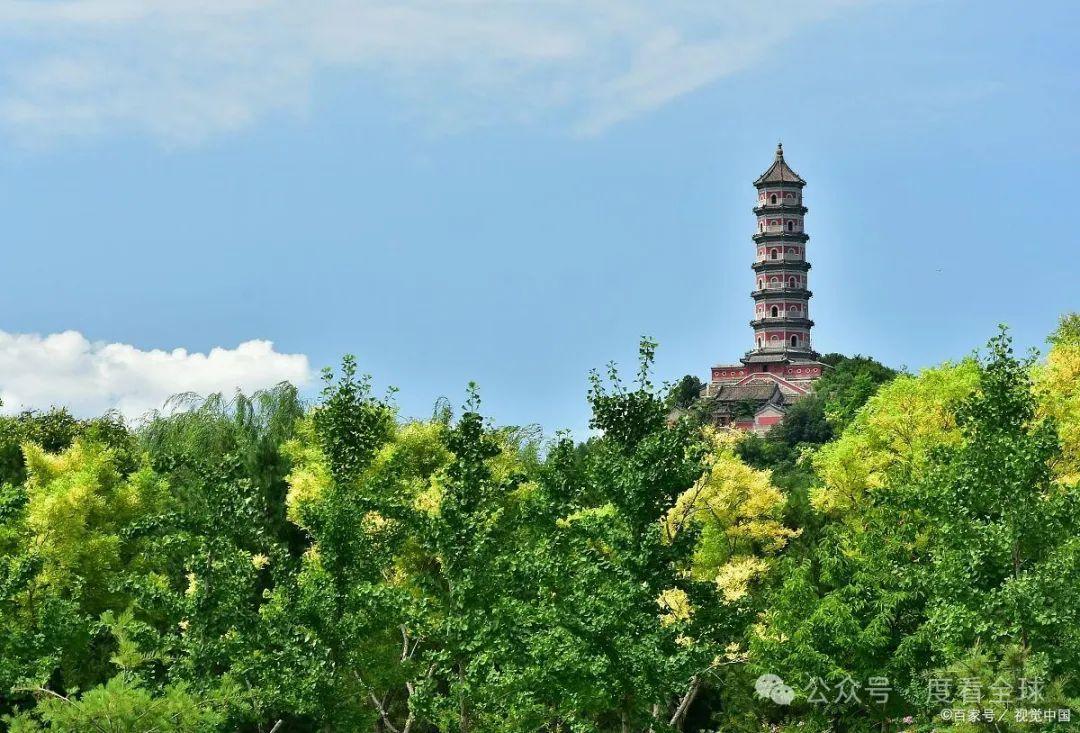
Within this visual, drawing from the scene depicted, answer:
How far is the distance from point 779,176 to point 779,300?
30.2 feet

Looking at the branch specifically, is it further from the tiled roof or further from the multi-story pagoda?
the multi-story pagoda

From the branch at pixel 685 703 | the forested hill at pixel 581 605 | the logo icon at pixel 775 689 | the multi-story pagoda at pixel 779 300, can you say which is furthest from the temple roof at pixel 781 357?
the logo icon at pixel 775 689

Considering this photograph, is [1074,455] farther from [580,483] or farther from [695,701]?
[580,483]

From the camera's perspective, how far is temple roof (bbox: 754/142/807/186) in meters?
107

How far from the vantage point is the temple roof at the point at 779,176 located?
107m

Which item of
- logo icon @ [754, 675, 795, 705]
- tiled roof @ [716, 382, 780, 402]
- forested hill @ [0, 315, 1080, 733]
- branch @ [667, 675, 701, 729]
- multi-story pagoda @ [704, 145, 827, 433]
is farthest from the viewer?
multi-story pagoda @ [704, 145, 827, 433]

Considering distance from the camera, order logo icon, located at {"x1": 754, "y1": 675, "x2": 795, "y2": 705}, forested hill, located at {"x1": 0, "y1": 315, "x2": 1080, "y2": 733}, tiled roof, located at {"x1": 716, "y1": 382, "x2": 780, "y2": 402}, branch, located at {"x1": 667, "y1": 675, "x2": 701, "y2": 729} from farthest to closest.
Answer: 1. tiled roof, located at {"x1": 716, "y1": 382, "x2": 780, "y2": 402}
2. branch, located at {"x1": 667, "y1": 675, "x2": 701, "y2": 729}
3. logo icon, located at {"x1": 754, "y1": 675, "x2": 795, "y2": 705}
4. forested hill, located at {"x1": 0, "y1": 315, "x2": 1080, "y2": 733}

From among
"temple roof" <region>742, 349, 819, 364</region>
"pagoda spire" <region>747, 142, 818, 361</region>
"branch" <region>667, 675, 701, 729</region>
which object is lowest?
"branch" <region>667, 675, 701, 729</region>

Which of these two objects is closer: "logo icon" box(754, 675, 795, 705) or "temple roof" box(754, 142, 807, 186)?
"logo icon" box(754, 675, 795, 705)

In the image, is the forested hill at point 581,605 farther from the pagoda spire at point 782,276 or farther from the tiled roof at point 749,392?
the pagoda spire at point 782,276

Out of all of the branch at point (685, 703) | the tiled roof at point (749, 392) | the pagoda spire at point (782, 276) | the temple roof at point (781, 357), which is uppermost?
the pagoda spire at point (782, 276)

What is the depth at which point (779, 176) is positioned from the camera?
353 feet

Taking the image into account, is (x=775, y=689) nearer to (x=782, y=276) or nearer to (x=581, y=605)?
(x=581, y=605)

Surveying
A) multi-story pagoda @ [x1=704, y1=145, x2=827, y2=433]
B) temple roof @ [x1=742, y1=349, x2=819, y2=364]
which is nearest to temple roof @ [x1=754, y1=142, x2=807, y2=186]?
multi-story pagoda @ [x1=704, y1=145, x2=827, y2=433]
